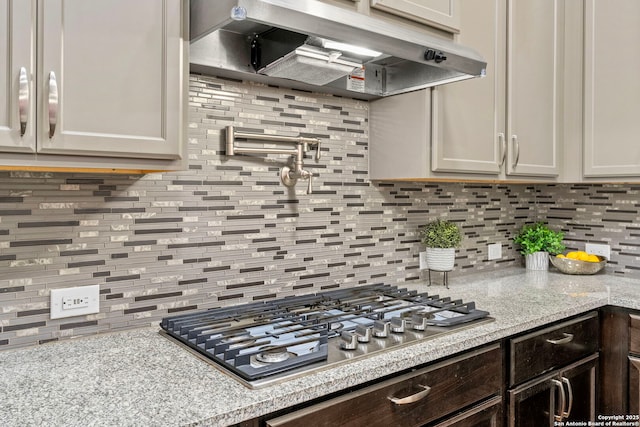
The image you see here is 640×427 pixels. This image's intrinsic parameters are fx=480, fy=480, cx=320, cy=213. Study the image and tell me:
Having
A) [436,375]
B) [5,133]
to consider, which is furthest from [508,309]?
[5,133]

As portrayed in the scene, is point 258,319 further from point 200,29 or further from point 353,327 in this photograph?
point 200,29

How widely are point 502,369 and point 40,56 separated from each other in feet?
5.07

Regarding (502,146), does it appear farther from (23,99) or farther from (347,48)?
(23,99)

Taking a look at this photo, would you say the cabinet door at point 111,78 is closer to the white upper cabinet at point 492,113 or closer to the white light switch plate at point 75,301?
the white light switch plate at point 75,301

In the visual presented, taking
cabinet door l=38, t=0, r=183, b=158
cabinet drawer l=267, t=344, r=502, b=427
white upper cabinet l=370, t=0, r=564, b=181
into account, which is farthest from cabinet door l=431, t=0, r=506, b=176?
cabinet door l=38, t=0, r=183, b=158

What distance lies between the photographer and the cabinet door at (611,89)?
2213 mm

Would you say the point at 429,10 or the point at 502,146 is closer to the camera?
the point at 429,10

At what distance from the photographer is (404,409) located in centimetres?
125

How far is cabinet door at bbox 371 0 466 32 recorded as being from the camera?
1658 mm

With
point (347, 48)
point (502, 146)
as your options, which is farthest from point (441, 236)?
point (347, 48)

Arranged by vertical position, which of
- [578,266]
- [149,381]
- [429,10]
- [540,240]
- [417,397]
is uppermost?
[429,10]

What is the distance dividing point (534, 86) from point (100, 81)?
6.38 ft

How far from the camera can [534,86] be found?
2.29m

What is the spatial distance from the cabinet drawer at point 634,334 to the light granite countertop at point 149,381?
0.52 metres
